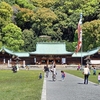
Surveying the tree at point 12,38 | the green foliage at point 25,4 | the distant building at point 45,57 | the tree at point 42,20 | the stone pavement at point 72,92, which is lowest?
the stone pavement at point 72,92

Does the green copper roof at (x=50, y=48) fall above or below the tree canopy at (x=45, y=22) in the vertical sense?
below

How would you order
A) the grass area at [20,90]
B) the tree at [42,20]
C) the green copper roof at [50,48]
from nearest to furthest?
the grass area at [20,90] < the green copper roof at [50,48] < the tree at [42,20]

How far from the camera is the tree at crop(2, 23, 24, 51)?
2641 inches

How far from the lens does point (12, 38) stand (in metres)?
67.4

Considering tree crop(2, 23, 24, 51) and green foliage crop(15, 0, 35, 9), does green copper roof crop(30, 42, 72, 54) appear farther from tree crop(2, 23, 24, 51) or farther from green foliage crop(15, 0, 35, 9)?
green foliage crop(15, 0, 35, 9)

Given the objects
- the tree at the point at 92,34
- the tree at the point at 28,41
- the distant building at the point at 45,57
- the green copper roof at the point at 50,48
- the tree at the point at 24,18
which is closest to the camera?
the distant building at the point at 45,57

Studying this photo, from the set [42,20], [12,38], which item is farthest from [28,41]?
[12,38]

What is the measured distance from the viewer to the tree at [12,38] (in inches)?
2641

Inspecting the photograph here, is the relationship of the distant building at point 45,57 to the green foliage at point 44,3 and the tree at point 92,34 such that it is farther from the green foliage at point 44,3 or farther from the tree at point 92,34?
the green foliage at point 44,3

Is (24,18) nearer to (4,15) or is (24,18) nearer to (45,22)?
(45,22)

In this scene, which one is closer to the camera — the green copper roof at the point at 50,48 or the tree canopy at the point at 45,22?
the green copper roof at the point at 50,48

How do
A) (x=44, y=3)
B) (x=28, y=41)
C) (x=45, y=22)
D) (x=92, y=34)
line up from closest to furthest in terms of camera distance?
(x=92, y=34)
(x=28, y=41)
(x=45, y=22)
(x=44, y=3)

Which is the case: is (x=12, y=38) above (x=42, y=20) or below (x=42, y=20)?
below

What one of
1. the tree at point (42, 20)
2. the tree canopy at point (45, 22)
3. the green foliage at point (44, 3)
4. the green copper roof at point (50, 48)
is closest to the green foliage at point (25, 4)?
the tree canopy at point (45, 22)
